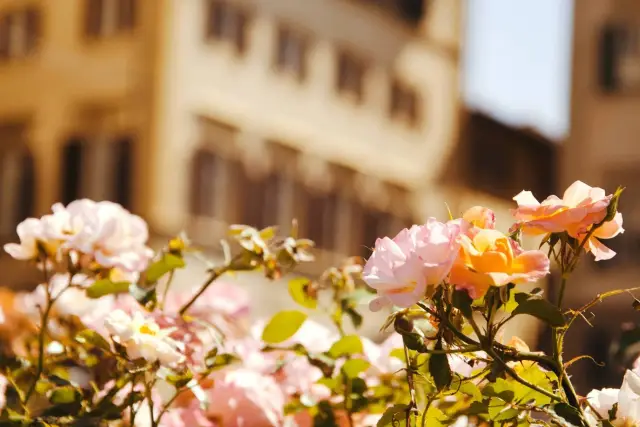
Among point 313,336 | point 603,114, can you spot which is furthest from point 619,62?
point 313,336

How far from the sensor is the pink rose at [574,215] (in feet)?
3.57

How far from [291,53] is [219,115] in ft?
5.87

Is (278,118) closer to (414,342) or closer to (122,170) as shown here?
(122,170)

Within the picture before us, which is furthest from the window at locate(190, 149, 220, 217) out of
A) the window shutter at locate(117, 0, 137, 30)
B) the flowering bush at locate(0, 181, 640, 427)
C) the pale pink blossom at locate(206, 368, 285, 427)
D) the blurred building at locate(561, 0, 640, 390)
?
the pale pink blossom at locate(206, 368, 285, 427)

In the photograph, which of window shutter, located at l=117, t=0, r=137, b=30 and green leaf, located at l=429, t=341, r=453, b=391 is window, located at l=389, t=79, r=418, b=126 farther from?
green leaf, located at l=429, t=341, r=453, b=391

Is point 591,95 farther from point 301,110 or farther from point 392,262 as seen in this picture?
point 392,262

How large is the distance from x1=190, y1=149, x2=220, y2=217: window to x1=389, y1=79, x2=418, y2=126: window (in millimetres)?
4078

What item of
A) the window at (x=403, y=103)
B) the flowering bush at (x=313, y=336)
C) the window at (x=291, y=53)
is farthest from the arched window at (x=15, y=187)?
the flowering bush at (x=313, y=336)

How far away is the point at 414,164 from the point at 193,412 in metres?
17.0

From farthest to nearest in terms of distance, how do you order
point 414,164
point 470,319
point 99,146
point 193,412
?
point 414,164
point 99,146
point 193,412
point 470,319

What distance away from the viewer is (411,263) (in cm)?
103

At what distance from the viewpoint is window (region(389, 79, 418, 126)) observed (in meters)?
18.1

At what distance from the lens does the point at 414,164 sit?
18312 millimetres

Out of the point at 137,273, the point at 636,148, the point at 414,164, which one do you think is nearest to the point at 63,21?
the point at 414,164
